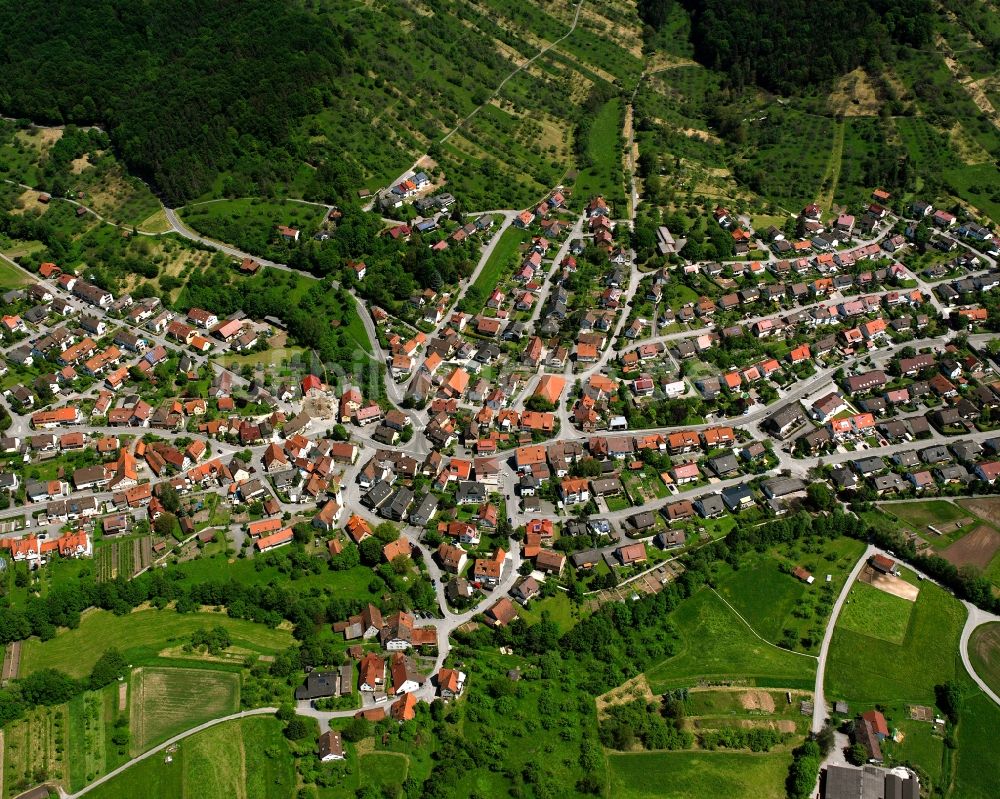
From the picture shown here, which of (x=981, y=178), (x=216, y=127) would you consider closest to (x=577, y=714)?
(x=216, y=127)

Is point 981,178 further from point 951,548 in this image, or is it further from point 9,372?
point 9,372

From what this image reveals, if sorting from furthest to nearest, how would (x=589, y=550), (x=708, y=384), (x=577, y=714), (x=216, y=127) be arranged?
(x=216, y=127), (x=708, y=384), (x=589, y=550), (x=577, y=714)

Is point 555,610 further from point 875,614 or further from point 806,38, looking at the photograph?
point 806,38

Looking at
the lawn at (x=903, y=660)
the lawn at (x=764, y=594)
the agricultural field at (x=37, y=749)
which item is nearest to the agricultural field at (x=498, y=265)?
the lawn at (x=764, y=594)

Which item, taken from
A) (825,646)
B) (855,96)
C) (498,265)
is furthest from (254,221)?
(855,96)

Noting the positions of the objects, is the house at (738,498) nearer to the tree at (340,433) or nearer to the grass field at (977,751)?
the grass field at (977,751)
